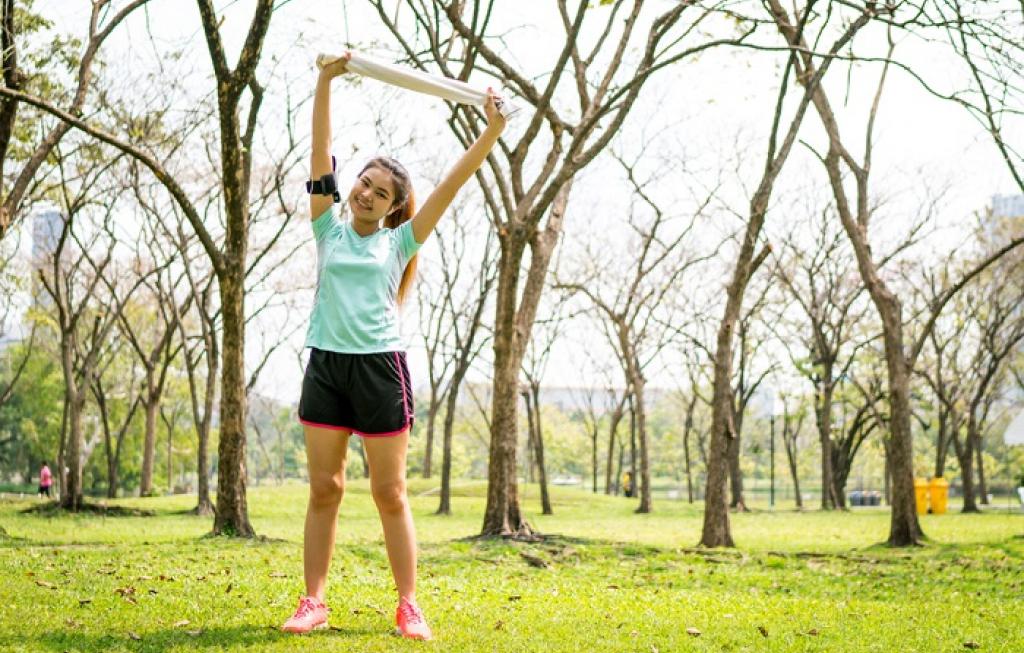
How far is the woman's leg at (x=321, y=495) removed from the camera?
4016mm

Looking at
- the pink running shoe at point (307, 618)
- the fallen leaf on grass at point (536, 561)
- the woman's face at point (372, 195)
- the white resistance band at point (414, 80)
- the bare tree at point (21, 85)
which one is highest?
the bare tree at point (21, 85)

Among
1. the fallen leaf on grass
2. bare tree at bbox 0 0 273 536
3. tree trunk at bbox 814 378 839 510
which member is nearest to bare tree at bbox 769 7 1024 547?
the fallen leaf on grass

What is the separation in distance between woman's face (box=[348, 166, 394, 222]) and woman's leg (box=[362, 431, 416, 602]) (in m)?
0.94

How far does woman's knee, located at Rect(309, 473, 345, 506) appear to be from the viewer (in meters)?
4.07

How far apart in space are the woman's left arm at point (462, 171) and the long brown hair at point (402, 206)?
0.37 feet

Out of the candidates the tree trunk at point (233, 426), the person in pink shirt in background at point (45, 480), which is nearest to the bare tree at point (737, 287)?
the tree trunk at point (233, 426)

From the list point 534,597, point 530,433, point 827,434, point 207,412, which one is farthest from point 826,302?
point 534,597

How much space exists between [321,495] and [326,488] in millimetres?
50

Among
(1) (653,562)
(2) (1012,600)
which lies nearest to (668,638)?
(2) (1012,600)

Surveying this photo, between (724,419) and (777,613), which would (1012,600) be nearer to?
(777,613)

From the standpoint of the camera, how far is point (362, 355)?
3959 mm

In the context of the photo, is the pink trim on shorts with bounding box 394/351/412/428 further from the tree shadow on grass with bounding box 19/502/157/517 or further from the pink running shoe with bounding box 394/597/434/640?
the tree shadow on grass with bounding box 19/502/157/517

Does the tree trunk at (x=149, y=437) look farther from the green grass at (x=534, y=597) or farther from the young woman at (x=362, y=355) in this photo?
the young woman at (x=362, y=355)

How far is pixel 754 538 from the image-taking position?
1528 centimetres
